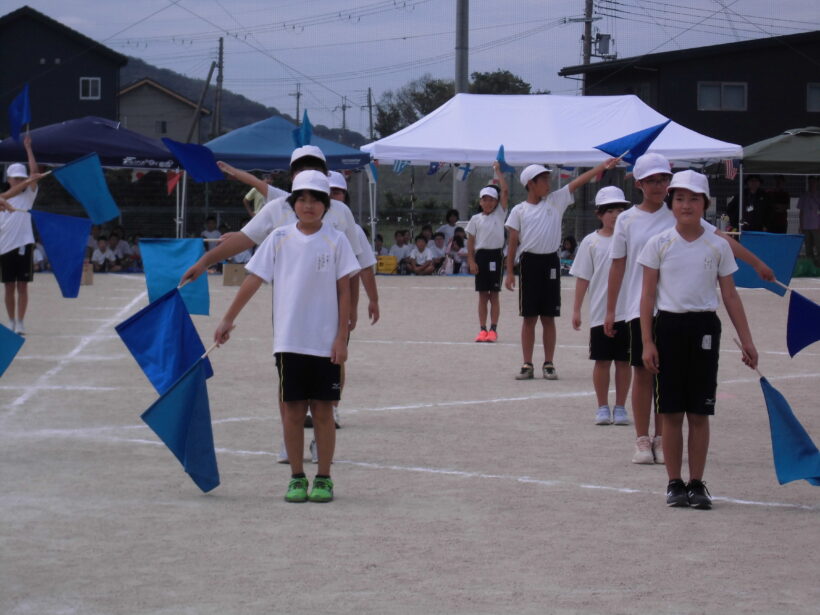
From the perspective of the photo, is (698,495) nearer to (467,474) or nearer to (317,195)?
(467,474)

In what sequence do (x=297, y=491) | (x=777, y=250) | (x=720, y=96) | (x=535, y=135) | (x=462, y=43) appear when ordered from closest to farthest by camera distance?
(x=297, y=491) < (x=777, y=250) < (x=535, y=135) < (x=462, y=43) < (x=720, y=96)

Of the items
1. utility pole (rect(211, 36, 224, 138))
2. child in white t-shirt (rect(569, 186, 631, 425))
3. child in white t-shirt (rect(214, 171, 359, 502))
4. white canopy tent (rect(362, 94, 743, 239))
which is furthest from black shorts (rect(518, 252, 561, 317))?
utility pole (rect(211, 36, 224, 138))

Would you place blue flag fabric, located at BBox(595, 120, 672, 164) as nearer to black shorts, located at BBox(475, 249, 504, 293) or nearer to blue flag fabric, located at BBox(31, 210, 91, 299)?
blue flag fabric, located at BBox(31, 210, 91, 299)

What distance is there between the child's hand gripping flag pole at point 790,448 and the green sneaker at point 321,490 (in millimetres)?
2535

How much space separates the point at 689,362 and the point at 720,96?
131 ft

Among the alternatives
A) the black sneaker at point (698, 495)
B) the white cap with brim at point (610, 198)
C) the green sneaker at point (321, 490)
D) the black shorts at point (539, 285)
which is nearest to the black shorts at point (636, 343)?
the black sneaker at point (698, 495)

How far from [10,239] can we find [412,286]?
37.2 ft

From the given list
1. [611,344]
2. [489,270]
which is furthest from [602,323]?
[489,270]

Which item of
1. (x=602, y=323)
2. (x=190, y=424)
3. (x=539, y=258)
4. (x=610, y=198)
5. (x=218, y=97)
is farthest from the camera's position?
(x=218, y=97)

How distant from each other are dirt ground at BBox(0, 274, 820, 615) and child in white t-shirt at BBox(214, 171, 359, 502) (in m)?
0.53

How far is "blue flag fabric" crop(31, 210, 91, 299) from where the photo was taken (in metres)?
10.7

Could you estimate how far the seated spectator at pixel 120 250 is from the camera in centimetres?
2919

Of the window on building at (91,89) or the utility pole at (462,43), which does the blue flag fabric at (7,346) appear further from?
the window on building at (91,89)

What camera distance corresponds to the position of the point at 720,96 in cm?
4497
